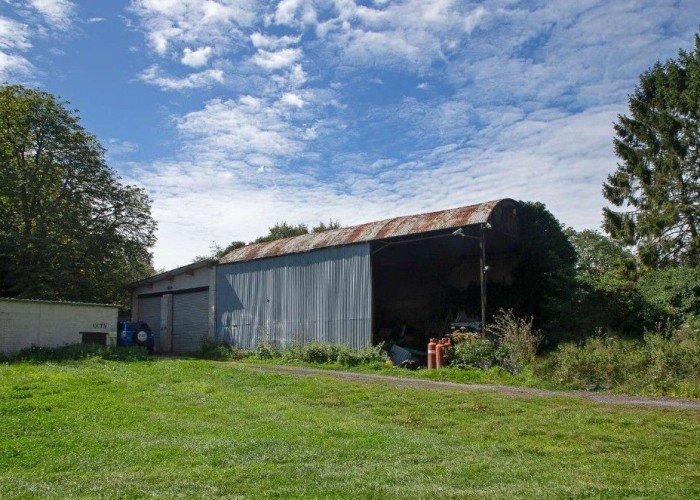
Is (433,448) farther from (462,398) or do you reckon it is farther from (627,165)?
(627,165)

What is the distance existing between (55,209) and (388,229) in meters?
17.0

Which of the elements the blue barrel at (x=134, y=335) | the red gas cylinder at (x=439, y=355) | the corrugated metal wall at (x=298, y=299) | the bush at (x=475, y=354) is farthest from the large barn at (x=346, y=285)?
the red gas cylinder at (x=439, y=355)

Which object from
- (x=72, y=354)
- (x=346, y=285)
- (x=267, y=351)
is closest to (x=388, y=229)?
(x=346, y=285)

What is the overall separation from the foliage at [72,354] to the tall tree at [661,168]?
22.5 meters

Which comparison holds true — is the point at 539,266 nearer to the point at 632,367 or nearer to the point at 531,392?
the point at 632,367

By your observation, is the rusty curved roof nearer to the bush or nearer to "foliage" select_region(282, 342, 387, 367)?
"foliage" select_region(282, 342, 387, 367)

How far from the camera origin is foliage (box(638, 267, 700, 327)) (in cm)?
1848

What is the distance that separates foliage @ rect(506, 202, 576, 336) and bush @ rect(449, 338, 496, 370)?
6245mm

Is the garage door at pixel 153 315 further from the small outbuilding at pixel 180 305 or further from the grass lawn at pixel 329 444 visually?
the grass lawn at pixel 329 444

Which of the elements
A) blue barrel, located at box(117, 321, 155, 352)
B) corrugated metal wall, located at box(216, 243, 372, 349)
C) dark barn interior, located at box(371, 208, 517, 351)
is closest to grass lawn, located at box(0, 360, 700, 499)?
corrugated metal wall, located at box(216, 243, 372, 349)

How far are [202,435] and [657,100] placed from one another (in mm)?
30175

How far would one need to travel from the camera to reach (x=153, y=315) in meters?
29.8

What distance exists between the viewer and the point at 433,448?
23.5 ft

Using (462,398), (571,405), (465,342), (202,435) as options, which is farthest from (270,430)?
(465,342)
